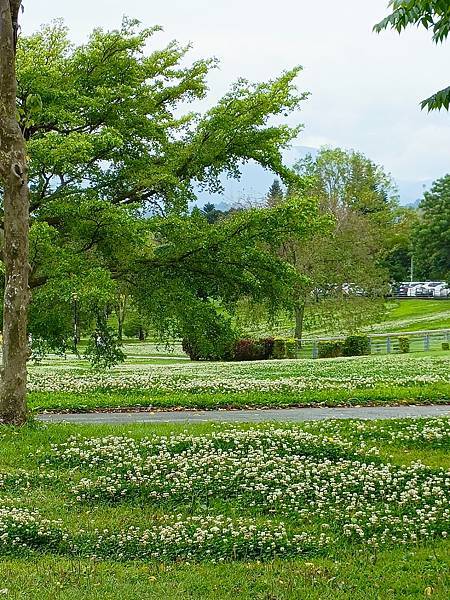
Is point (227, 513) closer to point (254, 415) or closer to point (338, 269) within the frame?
point (254, 415)

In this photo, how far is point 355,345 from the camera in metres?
39.1

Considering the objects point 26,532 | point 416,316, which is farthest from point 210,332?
point 416,316

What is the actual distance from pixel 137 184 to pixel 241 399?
8528mm

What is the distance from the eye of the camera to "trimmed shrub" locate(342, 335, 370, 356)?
39000 millimetres

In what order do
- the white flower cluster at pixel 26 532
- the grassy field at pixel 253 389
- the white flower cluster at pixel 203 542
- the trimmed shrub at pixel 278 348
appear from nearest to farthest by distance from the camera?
the white flower cluster at pixel 203 542 → the white flower cluster at pixel 26 532 → the grassy field at pixel 253 389 → the trimmed shrub at pixel 278 348

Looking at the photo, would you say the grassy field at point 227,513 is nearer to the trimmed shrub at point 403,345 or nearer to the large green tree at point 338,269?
the trimmed shrub at point 403,345

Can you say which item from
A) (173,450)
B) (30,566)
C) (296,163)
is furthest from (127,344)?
(30,566)

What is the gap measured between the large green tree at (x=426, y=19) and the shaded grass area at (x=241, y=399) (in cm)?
994

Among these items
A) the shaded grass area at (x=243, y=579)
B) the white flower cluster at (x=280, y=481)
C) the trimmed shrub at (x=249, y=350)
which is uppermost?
the trimmed shrub at (x=249, y=350)

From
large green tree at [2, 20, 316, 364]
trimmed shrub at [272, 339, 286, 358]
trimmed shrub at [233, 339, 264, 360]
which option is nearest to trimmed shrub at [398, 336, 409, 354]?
trimmed shrub at [272, 339, 286, 358]

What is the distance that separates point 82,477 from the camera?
33.3 feet

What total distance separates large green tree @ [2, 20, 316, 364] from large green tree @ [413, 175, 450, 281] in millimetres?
46823

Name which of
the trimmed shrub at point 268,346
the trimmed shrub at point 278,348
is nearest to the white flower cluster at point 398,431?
the trimmed shrub at point 268,346

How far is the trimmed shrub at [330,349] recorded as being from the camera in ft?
129
